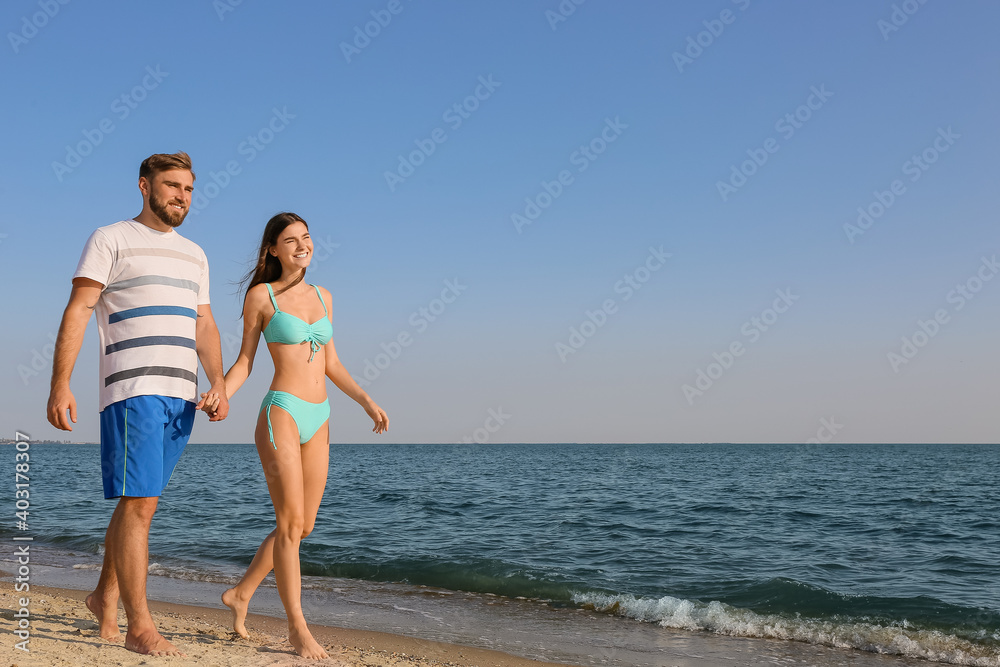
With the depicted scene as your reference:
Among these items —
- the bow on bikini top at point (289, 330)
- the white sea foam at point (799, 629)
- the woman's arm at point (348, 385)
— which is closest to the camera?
the bow on bikini top at point (289, 330)

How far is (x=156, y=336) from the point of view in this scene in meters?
3.28

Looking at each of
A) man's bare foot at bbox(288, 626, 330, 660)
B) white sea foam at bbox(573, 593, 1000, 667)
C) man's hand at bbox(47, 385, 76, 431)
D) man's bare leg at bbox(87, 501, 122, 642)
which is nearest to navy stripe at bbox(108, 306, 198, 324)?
man's hand at bbox(47, 385, 76, 431)

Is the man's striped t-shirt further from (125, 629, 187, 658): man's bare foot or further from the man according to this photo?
(125, 629, 187, 658): man's bare foot

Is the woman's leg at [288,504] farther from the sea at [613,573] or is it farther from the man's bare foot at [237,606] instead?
the sea at [613,573]

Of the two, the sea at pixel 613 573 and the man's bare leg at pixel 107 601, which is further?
the sea at pixel 613 573

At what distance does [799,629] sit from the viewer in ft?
20.8

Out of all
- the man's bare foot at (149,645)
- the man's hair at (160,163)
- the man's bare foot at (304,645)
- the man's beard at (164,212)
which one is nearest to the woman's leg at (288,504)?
the man's bare foot at (304,645)

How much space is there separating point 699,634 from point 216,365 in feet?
15.7

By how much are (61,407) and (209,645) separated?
1598 mm

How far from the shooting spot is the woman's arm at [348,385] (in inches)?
154

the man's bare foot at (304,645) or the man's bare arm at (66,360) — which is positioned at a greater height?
the man's bare arm at (66,360)

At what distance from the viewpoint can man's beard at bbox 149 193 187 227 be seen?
3404 mm

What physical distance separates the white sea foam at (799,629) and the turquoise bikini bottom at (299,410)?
430 cm

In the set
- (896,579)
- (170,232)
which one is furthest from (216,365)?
(896,579)
